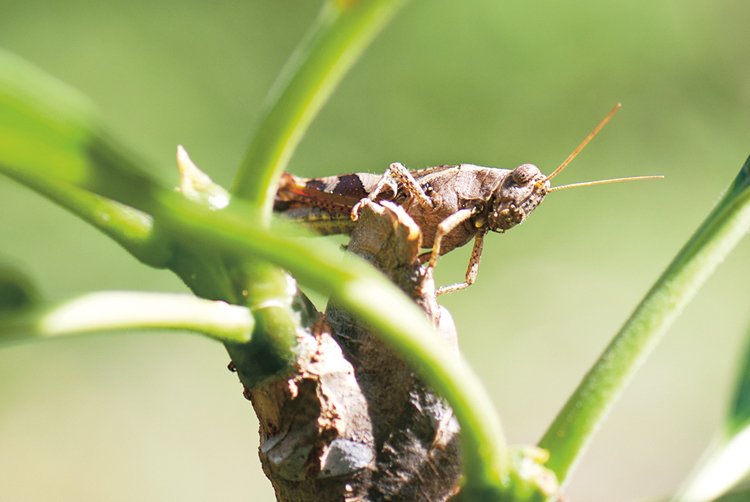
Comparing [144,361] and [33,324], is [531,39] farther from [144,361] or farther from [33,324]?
[33,324]

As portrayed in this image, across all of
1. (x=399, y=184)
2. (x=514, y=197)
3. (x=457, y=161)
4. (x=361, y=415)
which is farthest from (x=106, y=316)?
(x=457, y=161)

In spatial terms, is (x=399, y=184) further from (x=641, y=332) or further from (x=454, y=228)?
(x=641, y=332)

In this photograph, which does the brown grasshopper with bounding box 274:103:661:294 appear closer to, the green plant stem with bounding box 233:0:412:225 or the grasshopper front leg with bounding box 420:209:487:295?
the grasshopper front leg with bounding box 420:209:487:295

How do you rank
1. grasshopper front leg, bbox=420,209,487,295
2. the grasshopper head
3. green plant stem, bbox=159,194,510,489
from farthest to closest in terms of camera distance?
the grasshopper head
grasshopper front leg, bbox=420,209,487,295
green plant stem, bbox=159,194,510,489

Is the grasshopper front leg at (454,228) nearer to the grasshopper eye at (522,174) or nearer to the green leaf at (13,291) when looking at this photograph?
the grasshopper eye at (522,174)

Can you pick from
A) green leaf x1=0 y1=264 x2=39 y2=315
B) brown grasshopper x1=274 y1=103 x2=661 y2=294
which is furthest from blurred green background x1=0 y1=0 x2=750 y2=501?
green leaf x1=0 y1=264 x2=39 y2=315

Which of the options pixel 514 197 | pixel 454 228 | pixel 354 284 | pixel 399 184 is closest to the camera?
pixel 354 284
